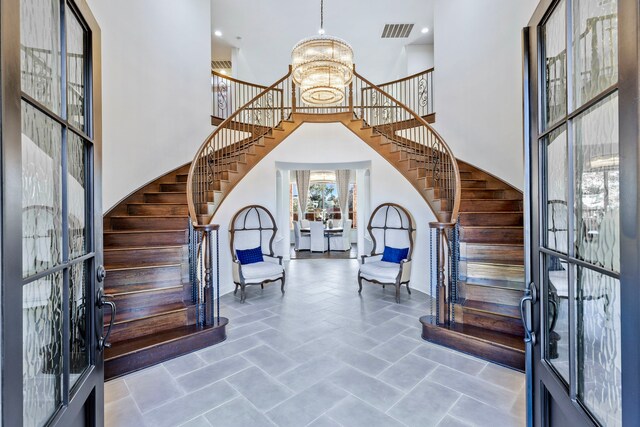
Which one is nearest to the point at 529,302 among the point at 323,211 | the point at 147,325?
the point at 147,325

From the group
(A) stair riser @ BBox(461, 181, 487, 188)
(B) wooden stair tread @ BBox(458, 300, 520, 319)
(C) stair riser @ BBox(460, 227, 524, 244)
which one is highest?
(A) stair riser @ BBox(461, 181, 487, 188)

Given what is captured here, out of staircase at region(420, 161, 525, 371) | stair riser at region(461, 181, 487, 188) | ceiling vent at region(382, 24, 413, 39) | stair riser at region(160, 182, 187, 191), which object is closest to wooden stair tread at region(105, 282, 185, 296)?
stair riser at region(160, 182, 187, 191)

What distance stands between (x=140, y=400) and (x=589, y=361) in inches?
107

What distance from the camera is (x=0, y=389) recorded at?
0.73 m

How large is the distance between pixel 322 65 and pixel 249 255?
3136mm

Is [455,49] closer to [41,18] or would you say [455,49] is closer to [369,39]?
[369,39]

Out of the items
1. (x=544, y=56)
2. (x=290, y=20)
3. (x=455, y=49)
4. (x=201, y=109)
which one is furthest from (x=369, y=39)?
(x=544, y=56)

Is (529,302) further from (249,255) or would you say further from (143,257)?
(249,255)

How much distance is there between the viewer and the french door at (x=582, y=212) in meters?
0.77

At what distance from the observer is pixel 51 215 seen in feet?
3.53

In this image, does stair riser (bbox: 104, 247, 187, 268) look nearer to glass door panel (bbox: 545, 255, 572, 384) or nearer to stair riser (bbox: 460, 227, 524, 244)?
stair riser (bbox: 460, 227, 524, 244)

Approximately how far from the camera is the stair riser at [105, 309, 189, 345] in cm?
288

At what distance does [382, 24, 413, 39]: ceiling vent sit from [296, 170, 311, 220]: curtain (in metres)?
5.49

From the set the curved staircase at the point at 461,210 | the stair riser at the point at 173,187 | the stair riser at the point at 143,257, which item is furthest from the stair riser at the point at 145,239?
the stair riser at the point at 173,187
